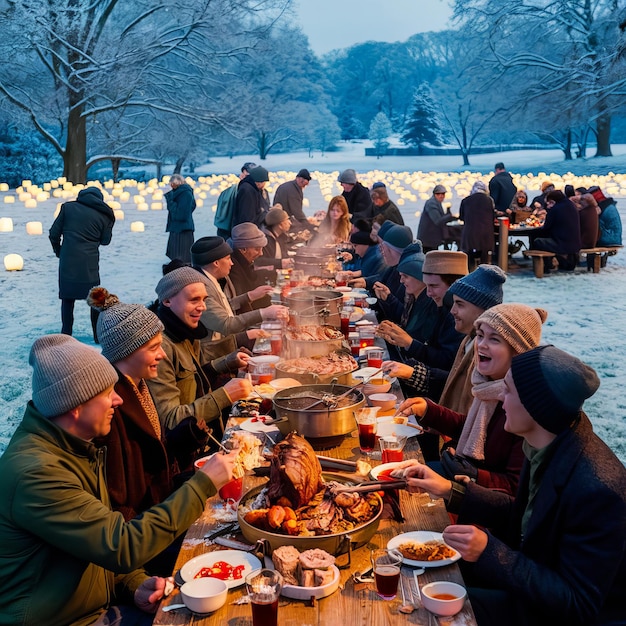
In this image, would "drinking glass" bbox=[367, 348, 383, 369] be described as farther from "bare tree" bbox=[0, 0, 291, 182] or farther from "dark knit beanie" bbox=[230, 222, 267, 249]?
"bare tree" bbox=[0, 0, 291, 182]

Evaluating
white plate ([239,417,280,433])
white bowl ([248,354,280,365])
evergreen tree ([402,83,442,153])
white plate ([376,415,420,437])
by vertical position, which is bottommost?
white plate ([376,415,420,437])

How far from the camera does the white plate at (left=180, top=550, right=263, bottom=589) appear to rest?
230 centimetres

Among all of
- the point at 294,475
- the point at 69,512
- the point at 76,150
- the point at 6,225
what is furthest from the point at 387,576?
the point at 76,150

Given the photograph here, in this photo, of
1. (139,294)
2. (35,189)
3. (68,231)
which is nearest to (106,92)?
(35,189)

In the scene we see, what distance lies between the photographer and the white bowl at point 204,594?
2113 mm

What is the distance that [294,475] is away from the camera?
8.15 ft

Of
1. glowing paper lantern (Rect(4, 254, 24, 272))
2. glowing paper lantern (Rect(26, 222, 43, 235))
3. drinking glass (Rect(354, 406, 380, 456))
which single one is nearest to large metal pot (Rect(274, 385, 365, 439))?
drinking glass (Rect(354, 406, 380, 456))

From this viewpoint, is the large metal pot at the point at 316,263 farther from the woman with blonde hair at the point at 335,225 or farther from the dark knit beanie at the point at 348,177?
the dark knit beanie at the point at 348,177

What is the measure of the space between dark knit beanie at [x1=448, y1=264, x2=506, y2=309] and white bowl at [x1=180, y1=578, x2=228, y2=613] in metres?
2.40

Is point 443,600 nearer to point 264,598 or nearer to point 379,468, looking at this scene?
point 264,598

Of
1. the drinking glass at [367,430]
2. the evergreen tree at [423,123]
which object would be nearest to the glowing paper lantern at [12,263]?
the drinking glass at [367,430]

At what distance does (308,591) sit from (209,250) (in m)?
3.95

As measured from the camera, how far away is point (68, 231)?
9469 mm

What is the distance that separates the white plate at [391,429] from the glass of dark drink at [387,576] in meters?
1.22
